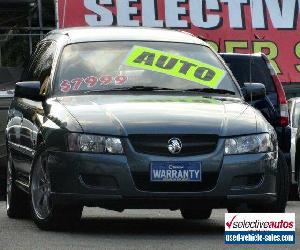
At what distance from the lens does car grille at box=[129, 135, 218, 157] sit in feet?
34.4

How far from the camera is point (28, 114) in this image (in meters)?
12.1

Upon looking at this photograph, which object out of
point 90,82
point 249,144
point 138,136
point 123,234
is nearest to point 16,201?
point 90,82

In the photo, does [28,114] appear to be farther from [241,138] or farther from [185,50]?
[241,138]

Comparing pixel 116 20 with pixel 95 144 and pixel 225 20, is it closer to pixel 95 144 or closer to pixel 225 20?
pixel 225 20

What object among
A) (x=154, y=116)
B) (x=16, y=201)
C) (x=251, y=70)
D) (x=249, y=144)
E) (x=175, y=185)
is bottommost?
(x=16, y=201)

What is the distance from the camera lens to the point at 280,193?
12.4 meters

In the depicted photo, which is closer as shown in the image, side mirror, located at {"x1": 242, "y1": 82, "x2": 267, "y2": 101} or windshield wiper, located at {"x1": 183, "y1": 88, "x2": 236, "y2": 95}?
windshield wiper, located at {"x1": 183, "y1": 88, "x2": 236, "y2": 95}

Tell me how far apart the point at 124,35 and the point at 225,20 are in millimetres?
20465

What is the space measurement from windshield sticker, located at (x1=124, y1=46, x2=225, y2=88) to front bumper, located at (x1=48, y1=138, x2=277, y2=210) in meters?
1.43

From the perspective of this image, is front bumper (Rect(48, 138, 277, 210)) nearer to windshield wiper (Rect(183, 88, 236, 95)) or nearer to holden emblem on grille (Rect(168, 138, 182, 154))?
holden emblem on grille (Rect(168, 138, 182, 154))

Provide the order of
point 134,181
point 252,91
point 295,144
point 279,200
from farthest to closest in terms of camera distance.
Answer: point 295,144
point 279,200
point 252,91
point 134,181

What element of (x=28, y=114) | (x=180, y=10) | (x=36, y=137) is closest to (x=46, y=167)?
(x=36, y=137)

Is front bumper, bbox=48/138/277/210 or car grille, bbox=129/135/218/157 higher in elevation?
car grille, bbox=129/135/218/157

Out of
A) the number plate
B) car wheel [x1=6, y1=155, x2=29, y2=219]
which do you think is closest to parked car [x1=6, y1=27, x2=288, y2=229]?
the number plate
